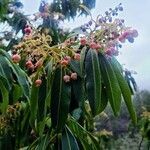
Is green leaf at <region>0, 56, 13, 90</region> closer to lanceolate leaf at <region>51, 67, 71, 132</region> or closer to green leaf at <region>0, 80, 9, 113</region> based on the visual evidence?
green leaf at <region>0, 80, 9, 113</region>

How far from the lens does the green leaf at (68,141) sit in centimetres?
180

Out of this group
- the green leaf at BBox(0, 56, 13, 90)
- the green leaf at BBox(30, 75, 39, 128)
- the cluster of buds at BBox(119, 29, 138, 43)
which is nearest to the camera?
the cluster of buds at BBox(119, 29, 138, 43)

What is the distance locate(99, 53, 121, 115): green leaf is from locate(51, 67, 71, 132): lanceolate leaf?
14 cm

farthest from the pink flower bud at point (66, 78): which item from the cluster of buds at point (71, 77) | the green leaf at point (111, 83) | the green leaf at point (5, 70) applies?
the green leaf at point (5, 70)

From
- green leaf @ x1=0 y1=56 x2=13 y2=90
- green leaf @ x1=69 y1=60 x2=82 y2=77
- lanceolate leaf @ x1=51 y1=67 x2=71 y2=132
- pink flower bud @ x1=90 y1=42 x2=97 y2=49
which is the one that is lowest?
lanceolate leaf @ x1=51 y1=67 x2=71 y2=132

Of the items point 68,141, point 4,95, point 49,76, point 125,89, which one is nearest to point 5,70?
point 4,95

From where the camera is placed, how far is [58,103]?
5.24ft

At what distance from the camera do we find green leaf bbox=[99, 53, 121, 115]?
1.60 m

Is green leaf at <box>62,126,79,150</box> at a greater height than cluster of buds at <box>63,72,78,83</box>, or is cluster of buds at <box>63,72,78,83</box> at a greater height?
cluster of buds at <box>63,72,78,83</box>

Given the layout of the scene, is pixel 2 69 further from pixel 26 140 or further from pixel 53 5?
pixel 53 5

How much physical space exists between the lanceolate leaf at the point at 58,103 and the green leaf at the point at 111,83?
0.14 metres

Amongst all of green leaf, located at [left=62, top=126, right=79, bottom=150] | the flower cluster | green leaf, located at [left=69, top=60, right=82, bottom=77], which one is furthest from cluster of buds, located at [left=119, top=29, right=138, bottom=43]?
green leaf, located at [left=62, top=126, right=79, bottom=150]

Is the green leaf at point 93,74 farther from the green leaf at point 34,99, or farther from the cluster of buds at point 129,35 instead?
the green leaf at point 34,99

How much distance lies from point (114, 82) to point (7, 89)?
1.38 feet
